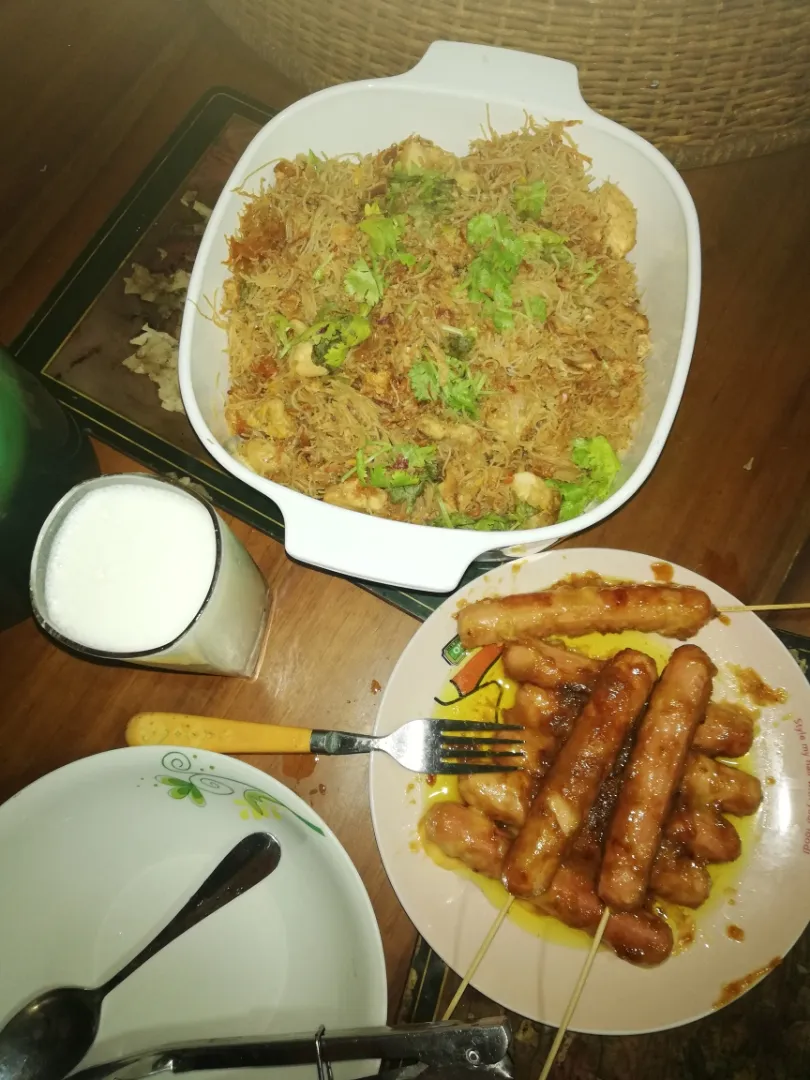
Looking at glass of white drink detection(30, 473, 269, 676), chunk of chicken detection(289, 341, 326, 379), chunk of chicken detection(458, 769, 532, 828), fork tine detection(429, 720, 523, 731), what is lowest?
chunk of chicken detection(458, 769, 532, 828)

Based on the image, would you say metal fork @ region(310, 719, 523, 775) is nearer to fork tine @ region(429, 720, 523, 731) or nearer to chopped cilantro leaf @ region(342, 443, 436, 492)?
fork tine @ region(429, 720, 523, 731)

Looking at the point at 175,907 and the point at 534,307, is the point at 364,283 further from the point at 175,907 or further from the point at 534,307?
the point at 175,907

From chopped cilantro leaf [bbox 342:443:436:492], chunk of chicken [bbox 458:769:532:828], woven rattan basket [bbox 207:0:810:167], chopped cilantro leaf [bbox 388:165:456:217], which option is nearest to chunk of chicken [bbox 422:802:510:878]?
chunk of chicken [bbox 458:769:532:828]

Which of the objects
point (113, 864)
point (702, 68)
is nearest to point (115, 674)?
point (113, 864)

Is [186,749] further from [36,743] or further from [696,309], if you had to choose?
[696,309]

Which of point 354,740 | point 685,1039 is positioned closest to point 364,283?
point 354,740

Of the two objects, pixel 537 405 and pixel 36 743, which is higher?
pixel 537 405

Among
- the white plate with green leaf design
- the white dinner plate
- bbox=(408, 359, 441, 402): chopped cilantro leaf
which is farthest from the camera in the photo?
bbox=(408, 359, 441, 402): chopped cilantro leaf
